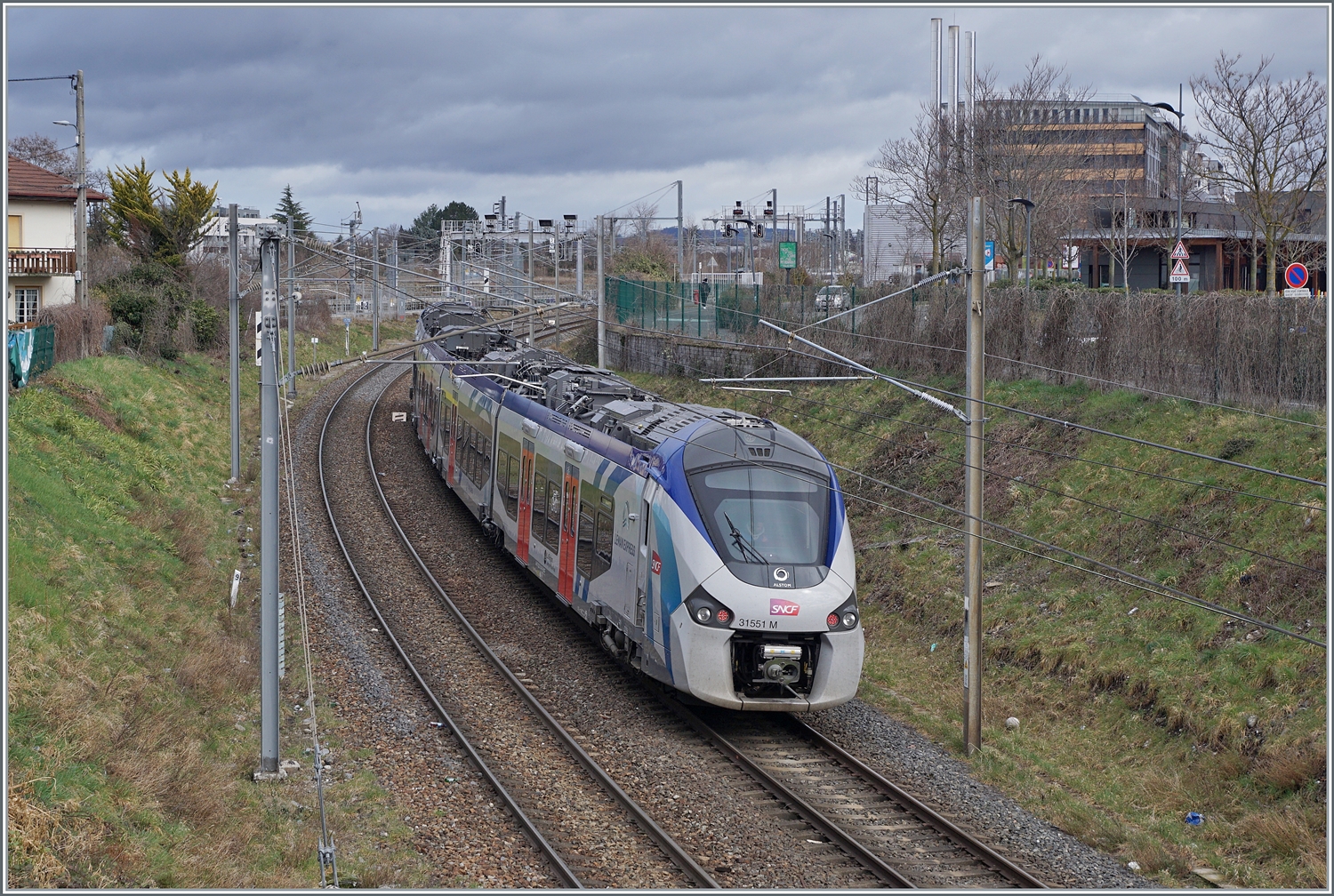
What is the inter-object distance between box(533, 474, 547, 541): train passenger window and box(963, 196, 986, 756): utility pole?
6.94 meters

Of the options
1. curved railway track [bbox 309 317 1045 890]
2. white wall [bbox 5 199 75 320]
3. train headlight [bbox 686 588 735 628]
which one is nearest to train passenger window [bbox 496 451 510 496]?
curved railway track [bbox 309 317 1045 890]

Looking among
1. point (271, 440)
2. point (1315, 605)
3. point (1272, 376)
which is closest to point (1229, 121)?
point (1272, 376)

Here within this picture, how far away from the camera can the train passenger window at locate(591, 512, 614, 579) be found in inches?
604

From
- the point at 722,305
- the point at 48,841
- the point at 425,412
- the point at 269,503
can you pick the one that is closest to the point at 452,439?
the point at 425,412

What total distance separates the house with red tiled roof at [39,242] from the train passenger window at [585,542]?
27.8 metres

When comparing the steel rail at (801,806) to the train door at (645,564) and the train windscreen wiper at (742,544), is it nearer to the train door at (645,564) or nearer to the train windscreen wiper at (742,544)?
the train door at (645,564)

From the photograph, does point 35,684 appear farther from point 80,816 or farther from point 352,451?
point 352,451

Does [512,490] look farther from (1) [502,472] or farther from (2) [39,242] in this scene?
(2) [39,242]

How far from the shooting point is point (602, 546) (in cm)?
1554

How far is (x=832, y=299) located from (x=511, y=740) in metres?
22.1

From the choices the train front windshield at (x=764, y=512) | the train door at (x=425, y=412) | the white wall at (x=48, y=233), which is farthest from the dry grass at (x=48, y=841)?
the white wall at (x=48, y=233)

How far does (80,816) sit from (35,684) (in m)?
2.48

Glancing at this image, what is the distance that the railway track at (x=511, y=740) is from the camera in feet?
34.6

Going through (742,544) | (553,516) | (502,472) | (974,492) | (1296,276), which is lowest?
(553,516)
